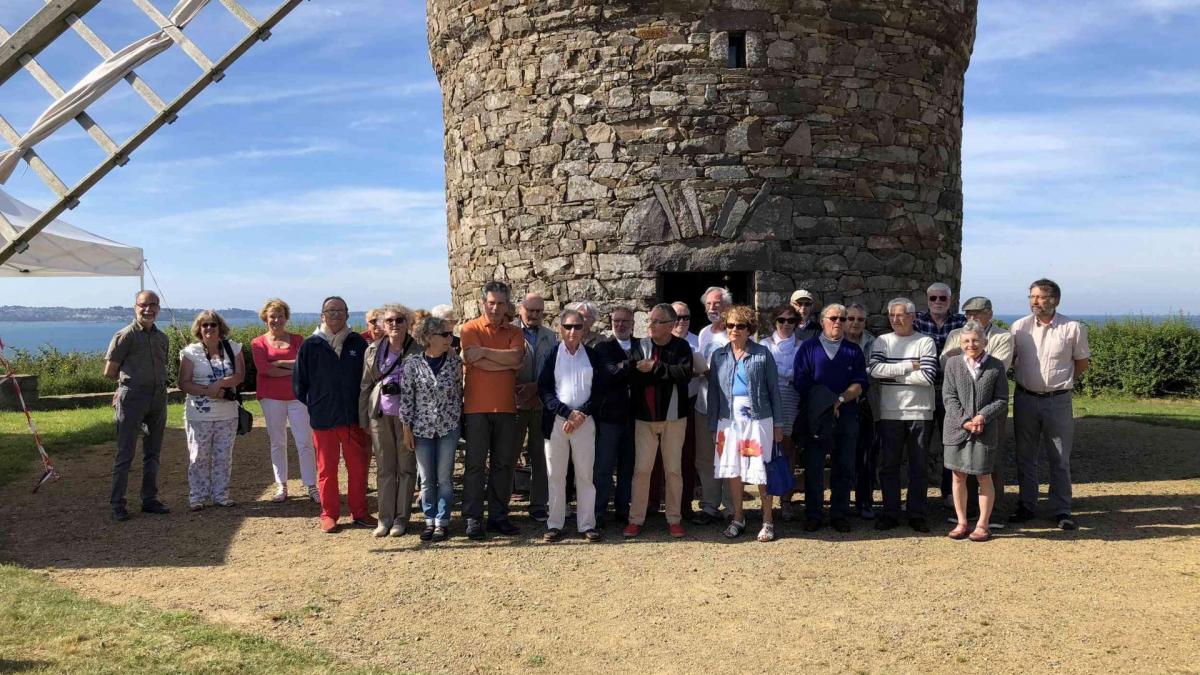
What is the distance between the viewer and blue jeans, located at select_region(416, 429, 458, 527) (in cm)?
602

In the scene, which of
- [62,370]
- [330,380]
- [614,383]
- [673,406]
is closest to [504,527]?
[614,383]

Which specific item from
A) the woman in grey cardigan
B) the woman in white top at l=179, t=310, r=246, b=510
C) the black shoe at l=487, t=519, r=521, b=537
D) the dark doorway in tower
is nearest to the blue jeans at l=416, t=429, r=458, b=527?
the black shoe at l=487, t=519, r=521, b=537

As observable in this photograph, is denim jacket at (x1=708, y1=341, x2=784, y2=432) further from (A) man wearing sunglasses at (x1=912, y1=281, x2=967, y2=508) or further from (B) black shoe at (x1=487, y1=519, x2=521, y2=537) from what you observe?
(B) black shoe at (x1=487, y1=519, x2=521, y2=537)

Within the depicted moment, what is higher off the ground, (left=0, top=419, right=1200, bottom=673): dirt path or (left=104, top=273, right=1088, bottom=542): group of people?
(left=104, top=273, right=1088, bottom=542): group of people

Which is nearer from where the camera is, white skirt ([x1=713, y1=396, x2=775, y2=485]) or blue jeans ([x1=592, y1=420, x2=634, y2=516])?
white skirt ([x1=713, y1=396, x2=775, y2=485])

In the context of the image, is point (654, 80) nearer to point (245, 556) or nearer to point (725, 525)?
point (725, 525)

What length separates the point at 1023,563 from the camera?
17.7ft

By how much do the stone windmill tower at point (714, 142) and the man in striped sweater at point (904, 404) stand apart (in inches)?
67.7

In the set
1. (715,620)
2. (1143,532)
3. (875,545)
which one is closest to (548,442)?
(715,620)

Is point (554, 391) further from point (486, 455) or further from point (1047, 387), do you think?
point (1047, 387)

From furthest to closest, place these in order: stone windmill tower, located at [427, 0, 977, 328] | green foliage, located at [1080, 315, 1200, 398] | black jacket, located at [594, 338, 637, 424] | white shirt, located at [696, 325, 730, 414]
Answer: green foliage, located at [1080, 315, 1200, 398]
stone windmill tower, located at [427, 0, 977, 328]
white shirt, located at [696, 325, 730, 414]
black jacket, located at [594, 338, 637, 424]

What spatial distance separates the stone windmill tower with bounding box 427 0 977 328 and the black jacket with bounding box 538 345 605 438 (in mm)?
1853

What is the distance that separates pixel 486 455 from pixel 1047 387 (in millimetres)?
4248

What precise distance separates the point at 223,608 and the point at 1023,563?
4.94 meters
